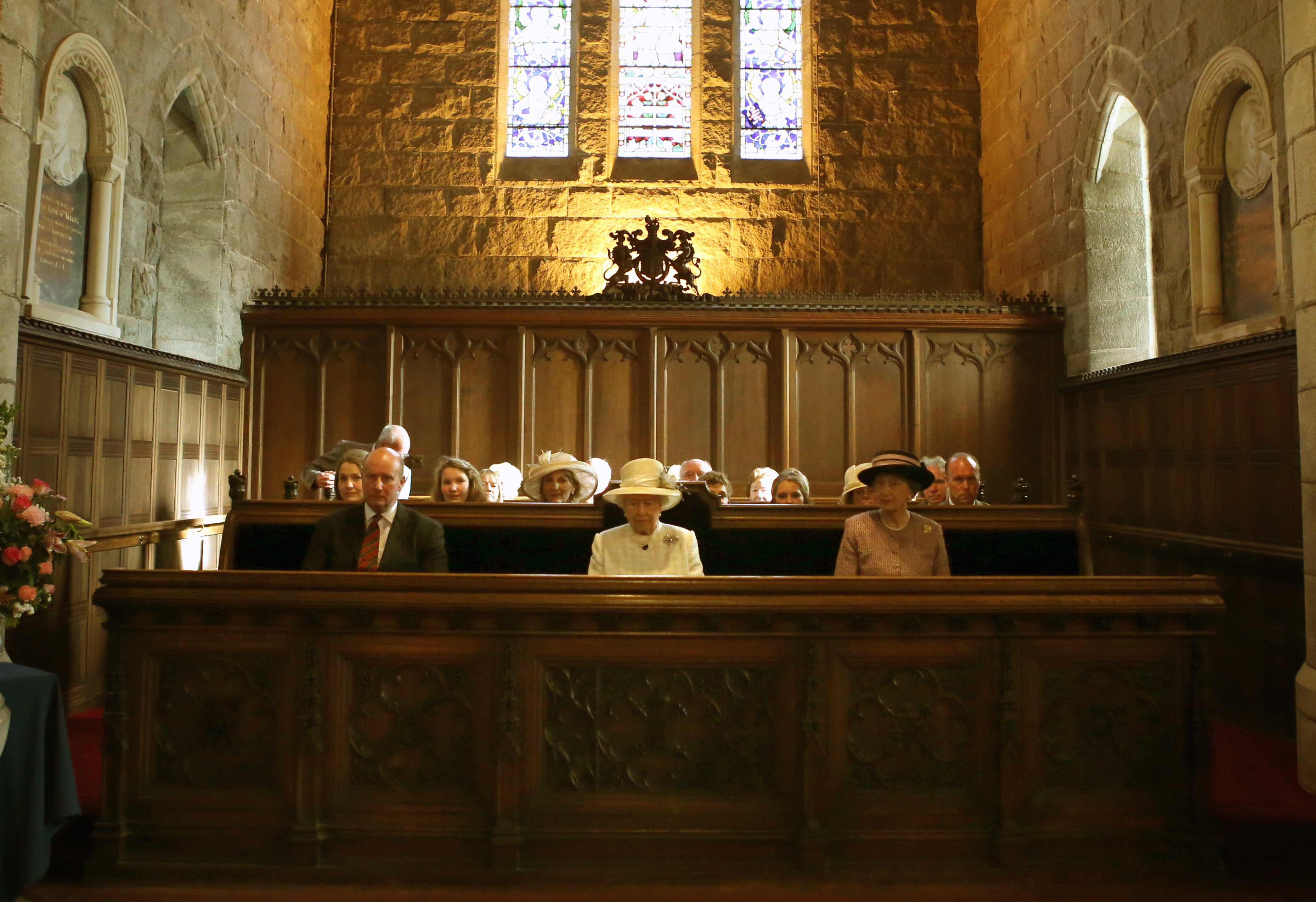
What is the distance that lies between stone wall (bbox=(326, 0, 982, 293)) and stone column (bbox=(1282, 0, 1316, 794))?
6.73 metres

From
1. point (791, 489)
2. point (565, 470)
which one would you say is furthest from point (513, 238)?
point (565, 470)

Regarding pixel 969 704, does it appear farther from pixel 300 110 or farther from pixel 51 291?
pixel 300 110

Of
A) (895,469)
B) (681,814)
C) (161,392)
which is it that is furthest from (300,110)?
(681,814)

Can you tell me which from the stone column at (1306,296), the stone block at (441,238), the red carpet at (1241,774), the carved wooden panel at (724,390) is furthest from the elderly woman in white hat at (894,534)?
the stone block at (441,238)

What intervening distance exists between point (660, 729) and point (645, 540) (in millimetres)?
1019

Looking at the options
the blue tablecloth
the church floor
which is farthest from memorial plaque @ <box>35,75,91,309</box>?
the church floor

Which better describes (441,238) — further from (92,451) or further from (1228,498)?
(1228,498)

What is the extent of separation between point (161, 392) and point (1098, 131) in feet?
25.4

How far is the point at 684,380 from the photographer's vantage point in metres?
8.98

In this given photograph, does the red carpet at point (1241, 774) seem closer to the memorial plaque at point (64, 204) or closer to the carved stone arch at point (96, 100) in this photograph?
the memorial plaque at point (64, 204)

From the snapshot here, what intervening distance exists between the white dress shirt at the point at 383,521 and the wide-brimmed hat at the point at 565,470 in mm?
1669

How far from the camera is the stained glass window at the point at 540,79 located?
11258 mm

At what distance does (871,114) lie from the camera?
11031mm

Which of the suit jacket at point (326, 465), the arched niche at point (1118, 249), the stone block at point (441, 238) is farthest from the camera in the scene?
the stone block at point (441, 238)
